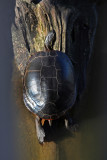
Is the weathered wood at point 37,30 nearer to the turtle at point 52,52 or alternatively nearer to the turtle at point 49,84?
the turtle at point 52,52

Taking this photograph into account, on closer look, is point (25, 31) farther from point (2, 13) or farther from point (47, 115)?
point (47, 115)

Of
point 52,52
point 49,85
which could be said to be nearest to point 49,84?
point 49,85

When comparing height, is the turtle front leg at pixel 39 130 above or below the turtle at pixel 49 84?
below

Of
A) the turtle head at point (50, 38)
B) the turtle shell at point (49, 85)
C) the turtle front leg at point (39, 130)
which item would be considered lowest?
the turtle front leg at point (39, 130)

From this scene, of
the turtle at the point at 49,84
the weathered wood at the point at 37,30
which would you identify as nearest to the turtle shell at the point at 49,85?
the turtle at the point at 49,84

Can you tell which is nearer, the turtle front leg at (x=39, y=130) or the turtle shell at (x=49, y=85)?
the turtle shell at (x=49, y=85)

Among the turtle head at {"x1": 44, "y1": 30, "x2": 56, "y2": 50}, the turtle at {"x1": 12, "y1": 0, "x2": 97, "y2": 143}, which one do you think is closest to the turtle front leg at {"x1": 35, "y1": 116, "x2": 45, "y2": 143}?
the turtle at {"x1": 12, "y1": 0, "x2": 97, "y2": 143}

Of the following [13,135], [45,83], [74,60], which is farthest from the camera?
[74,60]

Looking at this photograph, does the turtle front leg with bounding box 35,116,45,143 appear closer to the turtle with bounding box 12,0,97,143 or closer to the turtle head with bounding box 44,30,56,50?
the turtle with bounding box 12,0,97,143

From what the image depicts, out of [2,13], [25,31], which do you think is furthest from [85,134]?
[2,13]
